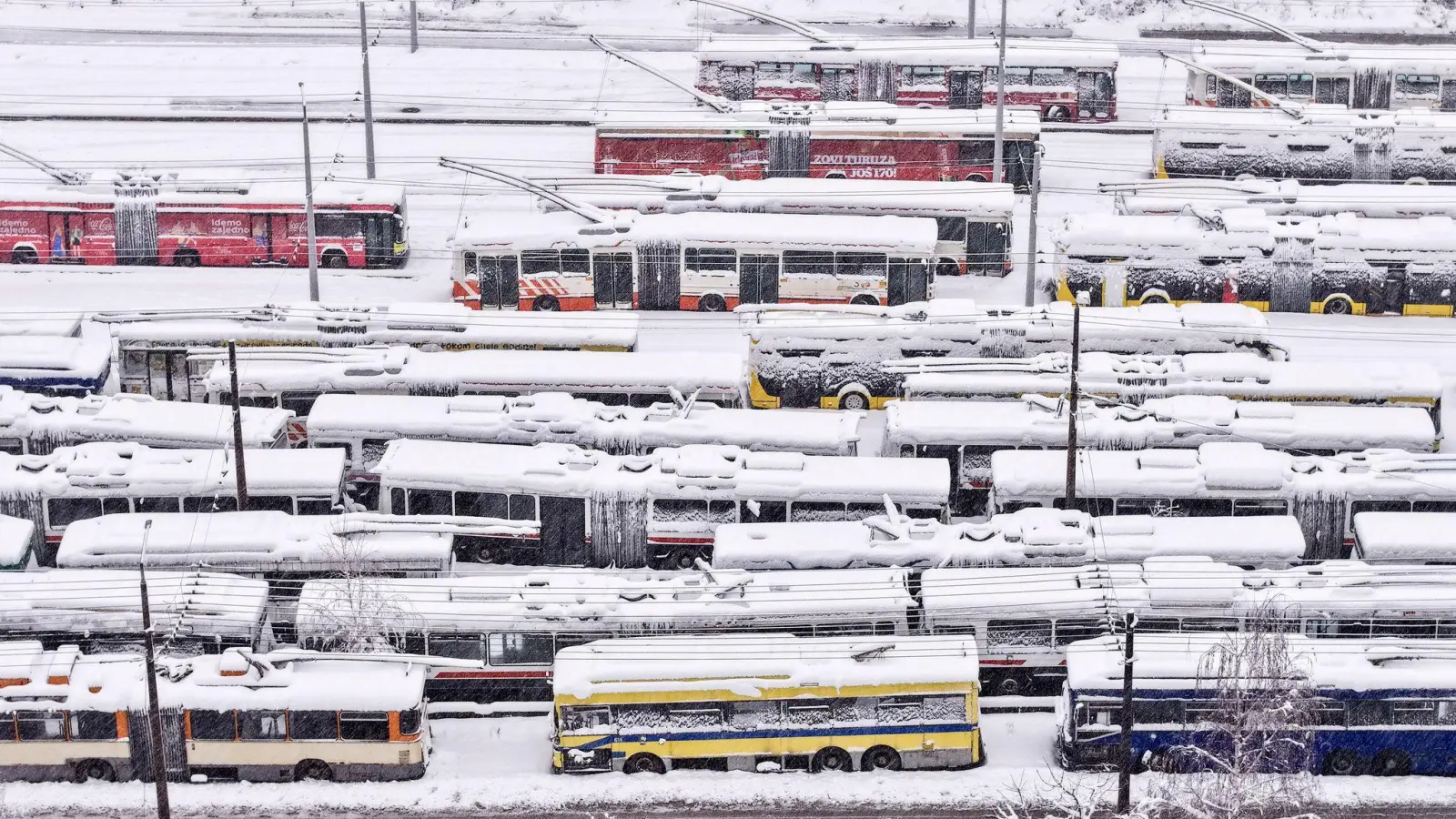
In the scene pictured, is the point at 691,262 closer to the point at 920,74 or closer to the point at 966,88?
the point at 920,74

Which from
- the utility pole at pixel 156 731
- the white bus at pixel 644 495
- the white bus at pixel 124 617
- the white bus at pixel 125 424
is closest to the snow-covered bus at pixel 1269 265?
the white bus at pixel 644 495

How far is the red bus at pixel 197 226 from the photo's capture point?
5272 centimetres

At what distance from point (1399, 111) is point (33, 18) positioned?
164ft

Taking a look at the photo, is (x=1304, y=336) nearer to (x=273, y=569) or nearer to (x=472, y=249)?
(x=472, y=249)

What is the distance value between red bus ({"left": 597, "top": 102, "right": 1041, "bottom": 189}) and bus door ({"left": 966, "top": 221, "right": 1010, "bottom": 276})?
4518 millimetres

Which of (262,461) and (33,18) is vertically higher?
(33,18)

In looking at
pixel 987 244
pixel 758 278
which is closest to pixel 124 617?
pixel 758 278

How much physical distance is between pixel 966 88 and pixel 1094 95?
4486 mm

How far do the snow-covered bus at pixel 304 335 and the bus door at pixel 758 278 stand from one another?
5469 mm

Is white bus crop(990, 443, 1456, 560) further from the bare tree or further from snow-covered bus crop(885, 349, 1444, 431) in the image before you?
the bare tree

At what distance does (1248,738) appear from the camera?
101ft

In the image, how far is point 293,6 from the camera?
253 ft

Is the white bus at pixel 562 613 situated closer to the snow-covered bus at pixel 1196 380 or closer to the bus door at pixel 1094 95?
the snow-covered bus at pixel 1196 380

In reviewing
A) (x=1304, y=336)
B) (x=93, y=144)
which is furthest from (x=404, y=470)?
(x=93, y=144)
